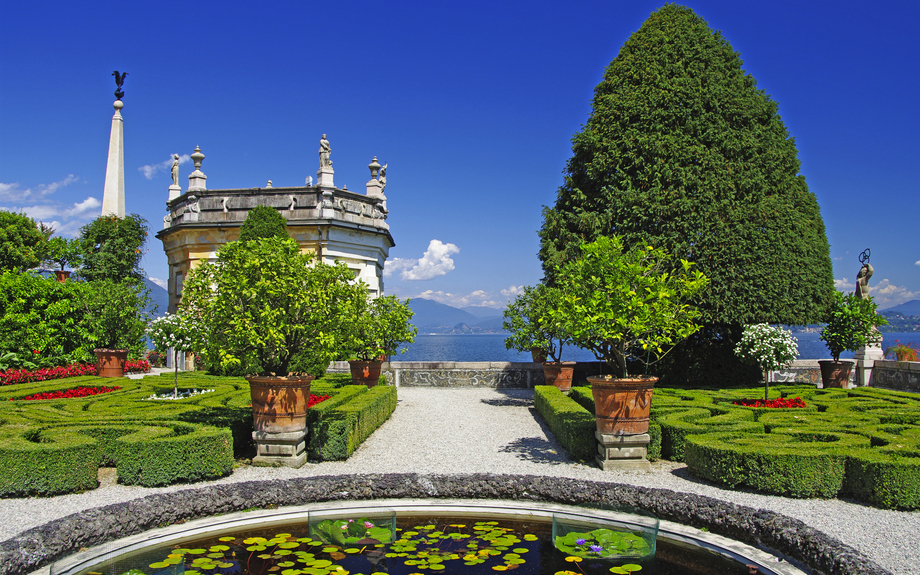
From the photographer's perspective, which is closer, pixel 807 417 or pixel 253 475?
pixel 253 475

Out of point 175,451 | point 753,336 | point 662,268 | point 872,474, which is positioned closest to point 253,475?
point 175,451

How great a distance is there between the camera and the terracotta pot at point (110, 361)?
64.5ft

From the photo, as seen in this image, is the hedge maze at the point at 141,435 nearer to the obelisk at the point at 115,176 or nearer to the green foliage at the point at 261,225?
the green foliage at the point at 261,225

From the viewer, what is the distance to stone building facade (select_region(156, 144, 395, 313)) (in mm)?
24391

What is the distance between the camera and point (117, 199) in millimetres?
31078

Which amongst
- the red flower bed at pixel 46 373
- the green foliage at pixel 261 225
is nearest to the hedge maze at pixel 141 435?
the red flower bed at pixel 46 373

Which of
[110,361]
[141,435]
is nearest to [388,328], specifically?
[141,435]

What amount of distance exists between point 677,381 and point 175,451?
18928 millimetres

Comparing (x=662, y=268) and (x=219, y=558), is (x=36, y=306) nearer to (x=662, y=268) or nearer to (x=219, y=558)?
(x=219, y=558)

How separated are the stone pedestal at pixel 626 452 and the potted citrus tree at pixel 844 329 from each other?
14.6m

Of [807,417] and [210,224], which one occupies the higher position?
[210,224]

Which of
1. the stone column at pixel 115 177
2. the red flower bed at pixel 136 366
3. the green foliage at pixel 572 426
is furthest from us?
the stone column at pixel 115 177

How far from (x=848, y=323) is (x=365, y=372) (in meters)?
17.6

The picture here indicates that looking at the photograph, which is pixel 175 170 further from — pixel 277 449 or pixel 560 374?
pixel 277 449
